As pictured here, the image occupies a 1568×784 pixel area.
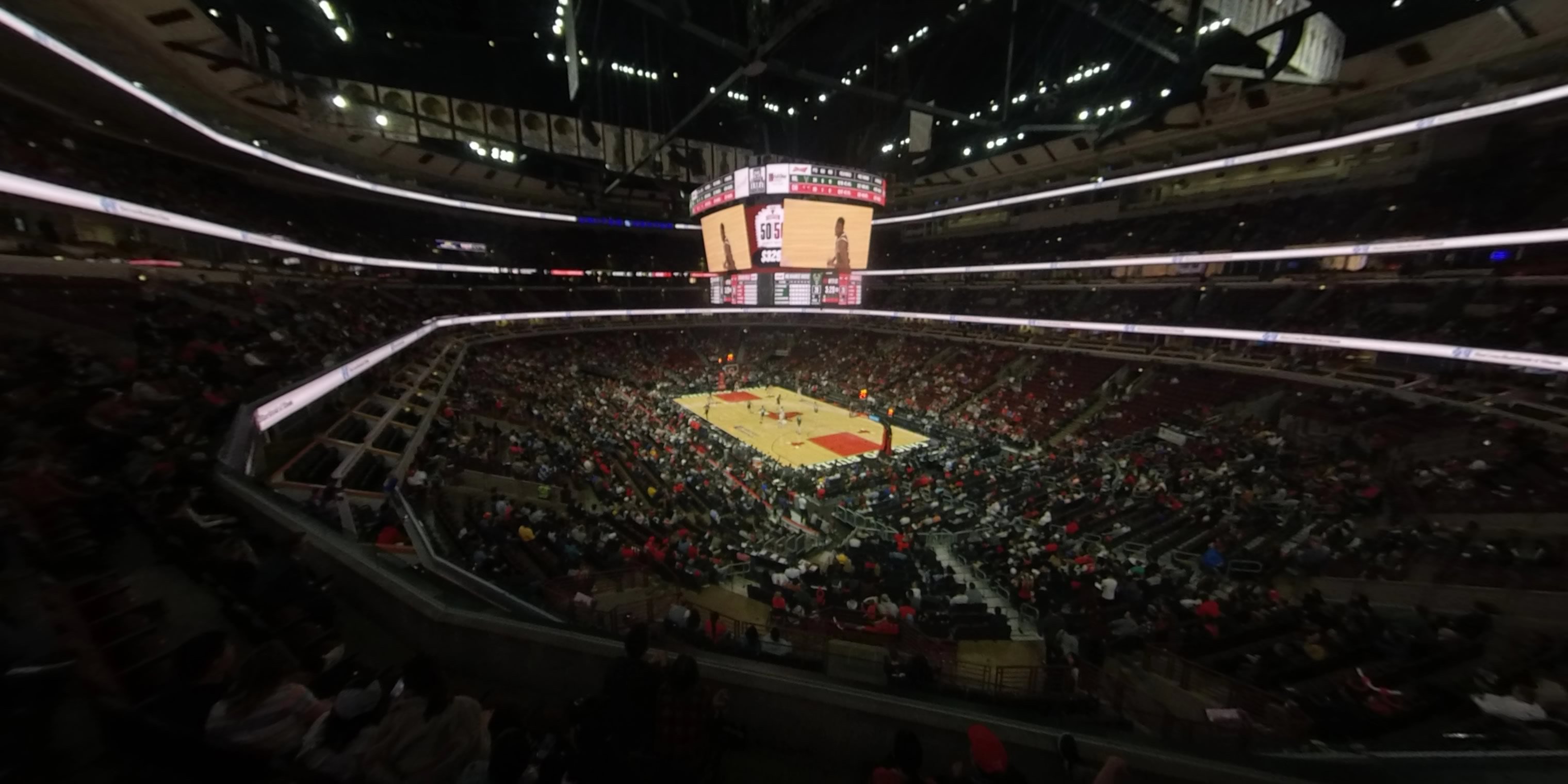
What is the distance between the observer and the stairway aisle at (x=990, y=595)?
8.96 metres

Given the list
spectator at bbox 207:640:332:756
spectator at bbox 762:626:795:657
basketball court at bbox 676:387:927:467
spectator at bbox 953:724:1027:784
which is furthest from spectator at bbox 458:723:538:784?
basketball court at bbox 676:387:927:467

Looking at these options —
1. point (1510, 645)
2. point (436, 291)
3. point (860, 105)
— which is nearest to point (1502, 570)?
point (1510, 645)

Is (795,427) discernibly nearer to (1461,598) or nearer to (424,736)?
(1461,598)

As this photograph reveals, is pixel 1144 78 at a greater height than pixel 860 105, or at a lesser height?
lesser

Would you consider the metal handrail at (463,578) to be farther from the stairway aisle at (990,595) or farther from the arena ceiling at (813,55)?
the arena ceiling at (813,55)

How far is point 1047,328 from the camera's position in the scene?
91.9 ft

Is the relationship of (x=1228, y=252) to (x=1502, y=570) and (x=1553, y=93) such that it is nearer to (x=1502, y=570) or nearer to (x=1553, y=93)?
(x=1553, y=93)

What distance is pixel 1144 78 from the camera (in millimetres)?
18828

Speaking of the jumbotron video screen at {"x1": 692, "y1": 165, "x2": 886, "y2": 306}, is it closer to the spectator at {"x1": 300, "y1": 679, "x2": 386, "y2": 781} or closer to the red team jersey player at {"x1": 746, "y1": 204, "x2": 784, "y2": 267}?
the red team jersey player at {"x1": 746, "y1": 204, "x2": 784, "y2": 267}

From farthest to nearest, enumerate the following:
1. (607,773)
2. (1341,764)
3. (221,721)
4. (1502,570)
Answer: (1502,570), (1341,764), (607,773), (221,721)

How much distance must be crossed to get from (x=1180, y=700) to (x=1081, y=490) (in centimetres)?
889

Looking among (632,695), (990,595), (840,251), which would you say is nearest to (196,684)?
(632,695)

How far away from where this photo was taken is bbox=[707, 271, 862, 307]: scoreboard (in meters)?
27.6

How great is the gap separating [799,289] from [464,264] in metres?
21.1
